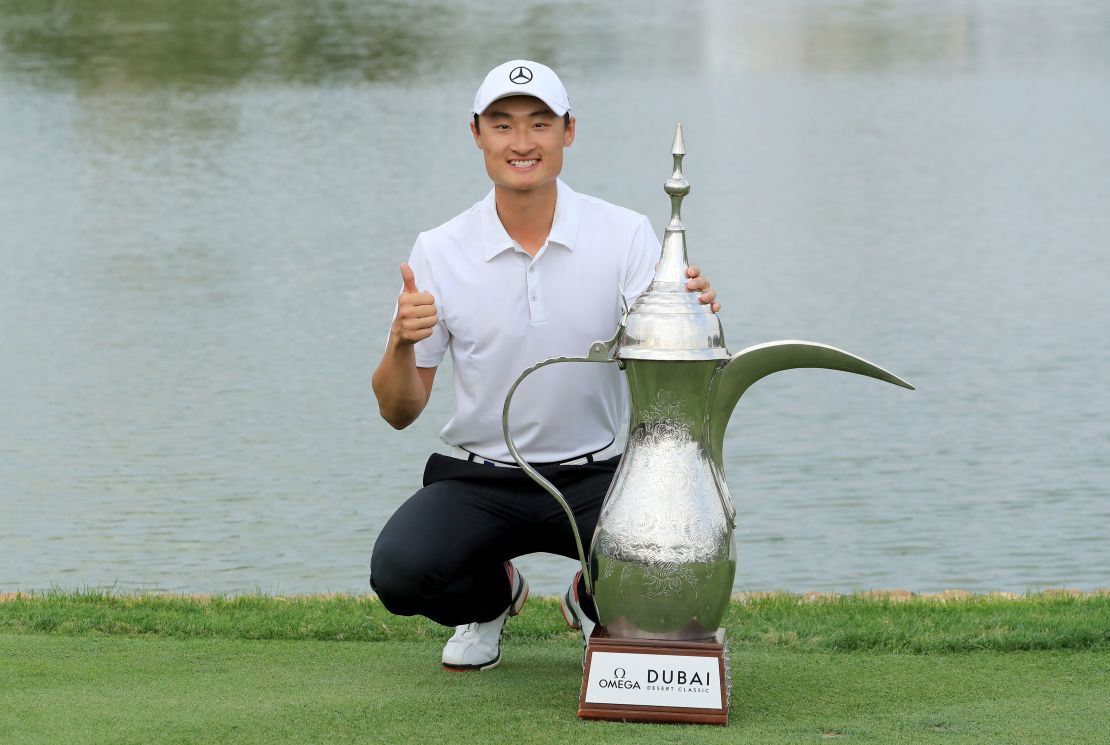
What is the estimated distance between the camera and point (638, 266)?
388cm

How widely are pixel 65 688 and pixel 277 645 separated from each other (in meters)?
0.66

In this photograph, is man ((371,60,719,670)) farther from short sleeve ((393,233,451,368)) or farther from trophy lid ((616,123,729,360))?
trophy lid ((616,123,729,360))

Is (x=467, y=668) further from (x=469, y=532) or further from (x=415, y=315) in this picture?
(x=415, y=315)

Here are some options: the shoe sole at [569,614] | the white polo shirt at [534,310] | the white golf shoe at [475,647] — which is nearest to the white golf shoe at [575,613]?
the shoe sole at [569,614]

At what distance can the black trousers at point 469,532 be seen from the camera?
3.80 meters

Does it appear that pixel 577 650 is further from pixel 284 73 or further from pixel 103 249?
pixel 284 73

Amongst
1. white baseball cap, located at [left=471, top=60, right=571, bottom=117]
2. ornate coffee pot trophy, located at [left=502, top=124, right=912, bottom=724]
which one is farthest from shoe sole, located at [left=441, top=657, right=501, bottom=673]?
white baseball cap, located at [left=471, top=60, right=571, bottom=117]

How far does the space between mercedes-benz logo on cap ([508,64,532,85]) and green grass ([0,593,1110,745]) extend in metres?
1.28

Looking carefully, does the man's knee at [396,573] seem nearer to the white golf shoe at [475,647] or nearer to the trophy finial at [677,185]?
the white golf shoe at [475,647]

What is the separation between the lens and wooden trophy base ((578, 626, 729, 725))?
331cm

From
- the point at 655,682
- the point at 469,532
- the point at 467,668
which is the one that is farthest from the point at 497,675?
the point at 655,682

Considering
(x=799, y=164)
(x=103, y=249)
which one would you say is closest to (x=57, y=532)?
(x=103, y=249)

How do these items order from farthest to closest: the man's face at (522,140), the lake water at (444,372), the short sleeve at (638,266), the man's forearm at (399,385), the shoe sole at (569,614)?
the lake water at (444,372) < the shoe sole at (569,614) < the short sleeve at (638,266) < the man's face at (522,140) < the man's forearm at (399,385)

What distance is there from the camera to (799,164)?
16.8 metres
